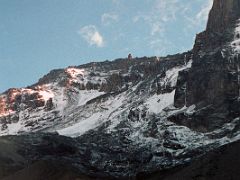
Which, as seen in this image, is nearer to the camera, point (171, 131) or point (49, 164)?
point (49, 164)

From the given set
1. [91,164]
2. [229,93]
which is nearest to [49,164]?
[91,164]

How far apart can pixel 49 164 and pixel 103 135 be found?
59962 mm

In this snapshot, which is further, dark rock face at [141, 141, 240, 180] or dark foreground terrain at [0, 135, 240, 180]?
dark foreground terrain at [0, 135, 240, 180]

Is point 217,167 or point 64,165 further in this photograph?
point 64,165

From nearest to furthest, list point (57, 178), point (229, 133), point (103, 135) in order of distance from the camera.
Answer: point (57, 178) → point (229, 133) → point (103, 135)

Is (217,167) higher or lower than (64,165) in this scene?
higher

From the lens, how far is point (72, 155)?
17850cm

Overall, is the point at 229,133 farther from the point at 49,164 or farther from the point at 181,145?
the point at 49,164

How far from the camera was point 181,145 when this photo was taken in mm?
171000

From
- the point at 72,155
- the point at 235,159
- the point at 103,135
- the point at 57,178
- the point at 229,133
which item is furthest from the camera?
the point at 103,135

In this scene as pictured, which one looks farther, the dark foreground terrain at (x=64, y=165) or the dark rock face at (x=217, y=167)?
the dark foreground terrain at (x=64, y=165)

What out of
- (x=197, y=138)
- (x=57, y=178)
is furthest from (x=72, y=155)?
(x=57, y=178)

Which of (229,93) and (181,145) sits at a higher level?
(229,93)

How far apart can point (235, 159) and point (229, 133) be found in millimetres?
49779
